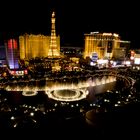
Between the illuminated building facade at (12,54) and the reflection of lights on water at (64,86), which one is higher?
the illuminated building facade at (12,54)

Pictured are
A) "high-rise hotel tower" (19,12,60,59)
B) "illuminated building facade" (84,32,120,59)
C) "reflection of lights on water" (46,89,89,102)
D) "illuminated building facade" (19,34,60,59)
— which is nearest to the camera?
"reflection of lights on water" (46,89,89,102)

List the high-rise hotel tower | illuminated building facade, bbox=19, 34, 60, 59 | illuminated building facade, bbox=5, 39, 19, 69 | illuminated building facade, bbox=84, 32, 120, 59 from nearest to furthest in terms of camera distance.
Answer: illuminated building facade, bbox=5, 39, 19, 69 → the high-rise hotel tower → illuminated building facade, bbox=19, 34, 60, 59 → illuminated building facade, bbox=84, 32, 120, 59

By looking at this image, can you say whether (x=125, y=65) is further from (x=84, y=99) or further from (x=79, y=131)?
(x=79, y=131)

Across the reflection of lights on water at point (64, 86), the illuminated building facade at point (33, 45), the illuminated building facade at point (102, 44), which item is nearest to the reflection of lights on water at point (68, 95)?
the reflection of lights on water at point (64, 86)

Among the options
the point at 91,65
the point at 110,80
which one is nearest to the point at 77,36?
the point at 91,65

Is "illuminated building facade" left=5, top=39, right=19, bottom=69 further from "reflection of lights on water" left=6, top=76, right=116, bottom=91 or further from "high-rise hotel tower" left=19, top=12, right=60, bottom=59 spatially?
"high-rise hotel tower" left=19, top=12, right=60, bottom=59

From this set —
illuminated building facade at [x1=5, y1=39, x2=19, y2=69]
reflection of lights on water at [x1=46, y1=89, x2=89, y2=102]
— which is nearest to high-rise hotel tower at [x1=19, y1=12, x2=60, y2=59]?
illuminated building facade at [x1=5, y1=39, x2=19, y2=69]

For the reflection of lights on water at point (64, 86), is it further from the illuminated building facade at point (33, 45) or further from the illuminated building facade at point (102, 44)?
the illuminated building facade at point (33, 45)
